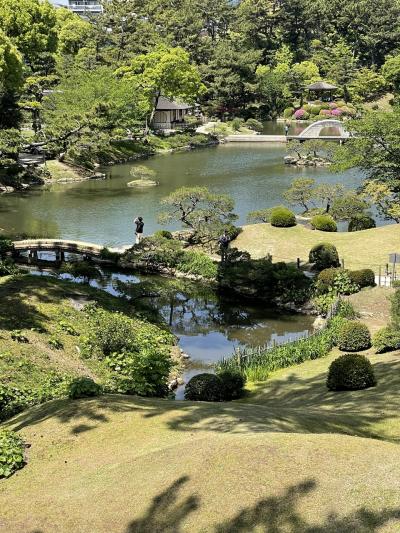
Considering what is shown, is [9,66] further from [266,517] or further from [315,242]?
[266,517]

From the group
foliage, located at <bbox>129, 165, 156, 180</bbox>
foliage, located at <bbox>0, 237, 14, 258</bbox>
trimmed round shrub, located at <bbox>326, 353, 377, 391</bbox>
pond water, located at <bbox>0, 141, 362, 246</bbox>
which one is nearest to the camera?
trimmed round shrub, located at <bbox>326, 353, 377, 391</bbox>

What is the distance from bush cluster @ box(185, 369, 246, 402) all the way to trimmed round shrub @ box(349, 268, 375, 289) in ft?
28.6

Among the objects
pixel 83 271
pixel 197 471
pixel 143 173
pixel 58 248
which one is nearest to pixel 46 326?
pixel 83 271

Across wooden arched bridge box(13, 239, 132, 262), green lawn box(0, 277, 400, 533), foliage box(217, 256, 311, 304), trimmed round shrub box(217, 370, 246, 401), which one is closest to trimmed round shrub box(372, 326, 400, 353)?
trimmed round shrub box(217, 370, 246, 401)

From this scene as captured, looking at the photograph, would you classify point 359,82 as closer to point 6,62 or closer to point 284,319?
point 6,62

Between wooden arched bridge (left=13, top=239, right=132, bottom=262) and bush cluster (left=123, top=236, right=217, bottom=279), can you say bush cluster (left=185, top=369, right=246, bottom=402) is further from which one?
wooden arched bridge (left=13, top=239, right=132, bottom=262)

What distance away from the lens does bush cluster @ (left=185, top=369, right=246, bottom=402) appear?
16.1 meters

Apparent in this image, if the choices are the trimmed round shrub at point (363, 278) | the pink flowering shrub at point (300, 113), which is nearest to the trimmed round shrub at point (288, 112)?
the pink flowering shrub at point (300, 113)

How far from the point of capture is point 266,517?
291 inches

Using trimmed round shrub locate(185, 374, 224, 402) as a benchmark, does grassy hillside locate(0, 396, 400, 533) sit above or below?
above

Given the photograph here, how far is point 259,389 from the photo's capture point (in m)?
17.2

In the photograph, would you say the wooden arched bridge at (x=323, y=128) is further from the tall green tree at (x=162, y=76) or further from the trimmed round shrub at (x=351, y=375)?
the trimmed round shrub at (x=351, y=375)

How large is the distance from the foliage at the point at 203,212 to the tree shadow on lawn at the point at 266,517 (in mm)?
22097

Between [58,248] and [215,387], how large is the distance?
16.1 meters
